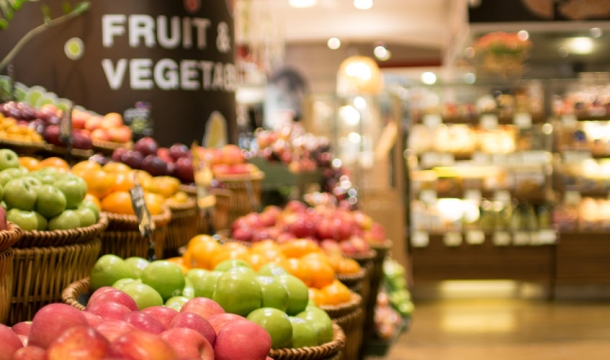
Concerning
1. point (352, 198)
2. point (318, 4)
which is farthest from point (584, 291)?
point (318, 4)

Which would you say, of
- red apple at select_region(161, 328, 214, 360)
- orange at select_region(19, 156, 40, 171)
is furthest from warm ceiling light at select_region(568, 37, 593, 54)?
red apple at select_region(161, 328, 214, 360)

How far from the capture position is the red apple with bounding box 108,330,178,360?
95 centimetres

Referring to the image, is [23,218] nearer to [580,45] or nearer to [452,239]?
[452,239]

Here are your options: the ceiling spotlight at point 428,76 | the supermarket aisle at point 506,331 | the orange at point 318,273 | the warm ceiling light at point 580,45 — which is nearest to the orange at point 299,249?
the orange at point 318,273

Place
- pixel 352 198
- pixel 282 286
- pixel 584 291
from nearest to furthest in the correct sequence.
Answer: pixel 282 286 < pixel 352 198 < pixel 584 291

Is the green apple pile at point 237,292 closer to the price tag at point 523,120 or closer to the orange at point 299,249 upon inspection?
the orange at point 299,249

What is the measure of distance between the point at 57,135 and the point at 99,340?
202cm

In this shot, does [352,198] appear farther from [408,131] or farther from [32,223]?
[32,223]

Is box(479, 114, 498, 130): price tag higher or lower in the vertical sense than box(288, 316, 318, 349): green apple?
higher

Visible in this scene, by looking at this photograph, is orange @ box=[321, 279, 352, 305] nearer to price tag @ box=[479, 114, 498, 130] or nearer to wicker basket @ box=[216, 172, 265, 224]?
wicker basket @ box=[216, 172, 265, 224]

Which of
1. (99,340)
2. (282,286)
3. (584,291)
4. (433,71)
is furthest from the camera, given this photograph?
(433,71)

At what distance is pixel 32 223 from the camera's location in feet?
6.35

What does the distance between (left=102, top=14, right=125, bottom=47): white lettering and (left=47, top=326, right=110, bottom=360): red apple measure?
3378 mm

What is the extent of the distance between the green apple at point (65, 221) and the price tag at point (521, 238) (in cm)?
704
